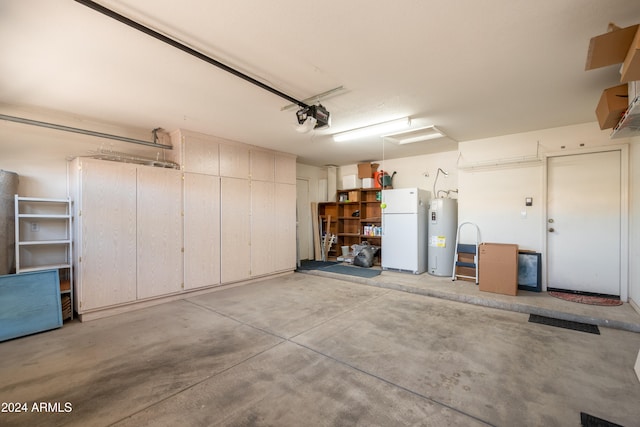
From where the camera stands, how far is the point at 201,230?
4664 millimetres

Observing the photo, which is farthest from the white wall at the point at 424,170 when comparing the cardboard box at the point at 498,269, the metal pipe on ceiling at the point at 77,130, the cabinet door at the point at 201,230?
the metal pipe on ceiling at the point at 77,130

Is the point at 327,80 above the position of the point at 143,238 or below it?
above

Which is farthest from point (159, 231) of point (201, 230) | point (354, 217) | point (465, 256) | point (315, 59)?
point (465, 256)

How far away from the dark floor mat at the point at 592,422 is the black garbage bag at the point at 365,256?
4.56m

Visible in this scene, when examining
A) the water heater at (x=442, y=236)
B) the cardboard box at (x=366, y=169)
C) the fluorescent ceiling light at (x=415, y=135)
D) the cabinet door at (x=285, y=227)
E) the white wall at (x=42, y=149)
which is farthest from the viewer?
the cardboard box at (x=366, y=169)

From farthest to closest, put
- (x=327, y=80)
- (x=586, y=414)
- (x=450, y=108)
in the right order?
(x=450, y=108) < (x=327, y=80) < (x=586, y=414)

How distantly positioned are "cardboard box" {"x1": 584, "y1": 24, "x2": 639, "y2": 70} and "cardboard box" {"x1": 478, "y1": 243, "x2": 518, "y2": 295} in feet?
9.46

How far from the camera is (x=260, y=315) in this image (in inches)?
144

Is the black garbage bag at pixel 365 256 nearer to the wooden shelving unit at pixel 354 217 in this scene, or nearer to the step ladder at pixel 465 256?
the wooden shelving unit at pixel 354 217

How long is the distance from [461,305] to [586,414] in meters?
2.22

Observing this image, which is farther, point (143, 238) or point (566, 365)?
point (143, 238)

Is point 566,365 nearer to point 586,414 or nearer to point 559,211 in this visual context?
point 586,414

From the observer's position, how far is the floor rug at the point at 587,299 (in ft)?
12.2

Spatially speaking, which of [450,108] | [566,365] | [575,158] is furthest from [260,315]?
[575,158]
